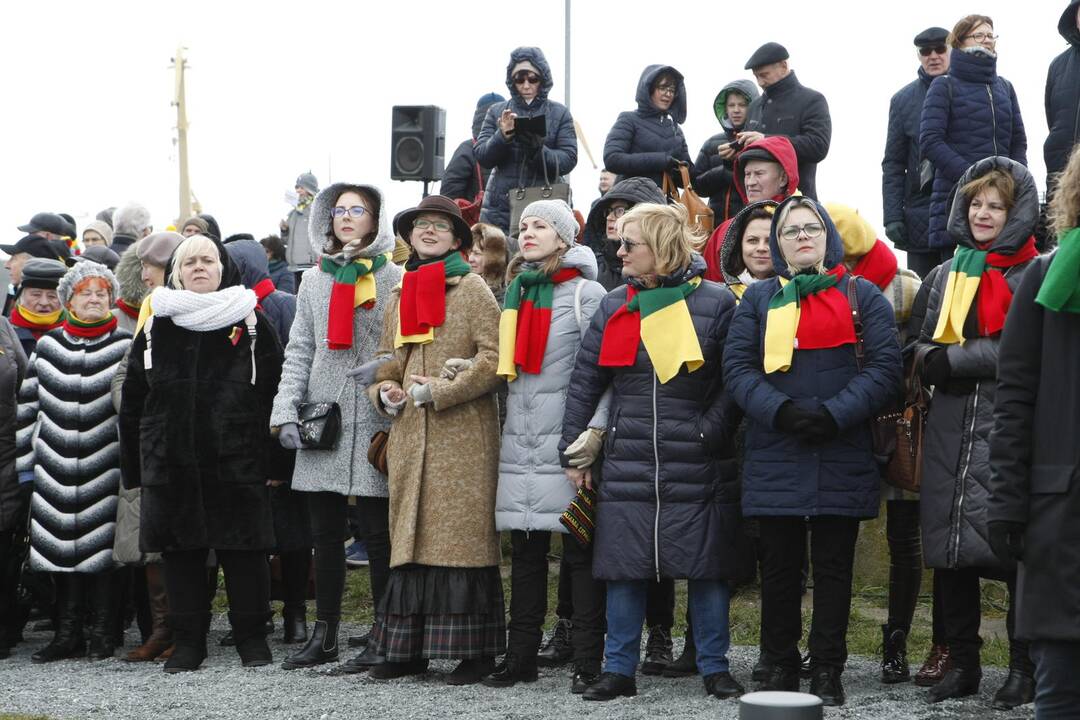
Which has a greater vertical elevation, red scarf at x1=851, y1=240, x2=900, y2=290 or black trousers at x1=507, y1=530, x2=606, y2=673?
red scarf at x1=851, y1=240, x2=900, y2=290

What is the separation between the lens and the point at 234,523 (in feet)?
24.9

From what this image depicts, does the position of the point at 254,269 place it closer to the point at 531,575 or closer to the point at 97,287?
the point at 97,287

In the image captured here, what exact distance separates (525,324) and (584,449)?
671 millimetres

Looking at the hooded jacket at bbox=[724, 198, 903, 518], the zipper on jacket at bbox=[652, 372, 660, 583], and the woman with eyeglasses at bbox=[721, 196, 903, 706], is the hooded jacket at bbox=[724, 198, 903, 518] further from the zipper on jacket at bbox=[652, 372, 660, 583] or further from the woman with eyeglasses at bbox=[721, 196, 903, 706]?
the zipper on jacket at bbox=[652, 372, 660, 583]

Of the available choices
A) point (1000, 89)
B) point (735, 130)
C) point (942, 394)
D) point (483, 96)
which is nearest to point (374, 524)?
point (942, 394)

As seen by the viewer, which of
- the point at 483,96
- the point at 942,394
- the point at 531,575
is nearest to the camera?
the point at 942,394

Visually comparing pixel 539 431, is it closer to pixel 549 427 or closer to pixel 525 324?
pixel 549 427

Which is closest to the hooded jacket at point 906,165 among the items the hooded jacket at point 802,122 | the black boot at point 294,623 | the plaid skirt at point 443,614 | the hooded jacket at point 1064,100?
the hooded jacket at point 802,122

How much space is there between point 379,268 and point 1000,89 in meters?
3.86

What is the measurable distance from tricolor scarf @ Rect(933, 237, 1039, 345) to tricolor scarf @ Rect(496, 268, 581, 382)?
1728 millimetres

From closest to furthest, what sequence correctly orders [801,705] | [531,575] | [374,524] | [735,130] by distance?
[801,705] → [531,575] → [374,524] → [735,130]

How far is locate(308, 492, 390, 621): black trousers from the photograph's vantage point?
746cm

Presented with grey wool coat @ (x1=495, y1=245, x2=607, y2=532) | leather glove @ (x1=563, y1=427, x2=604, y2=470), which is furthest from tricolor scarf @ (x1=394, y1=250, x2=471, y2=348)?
leather glove @ (x1=563, y1=427, x2=604, y2=470)

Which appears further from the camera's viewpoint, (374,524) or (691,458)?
(374,524)
